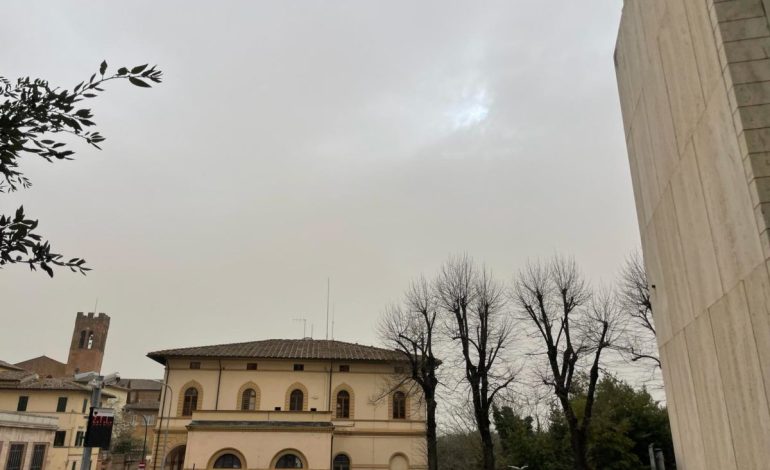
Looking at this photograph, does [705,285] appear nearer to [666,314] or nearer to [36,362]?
[666,314]

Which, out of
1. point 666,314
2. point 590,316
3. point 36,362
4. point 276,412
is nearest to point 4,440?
point 276,412

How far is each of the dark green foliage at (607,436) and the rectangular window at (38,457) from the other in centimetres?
3170

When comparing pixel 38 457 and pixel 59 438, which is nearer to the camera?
pixel 38 457

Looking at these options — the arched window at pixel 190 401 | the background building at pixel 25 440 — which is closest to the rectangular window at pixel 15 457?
the background building at pixel 25 440

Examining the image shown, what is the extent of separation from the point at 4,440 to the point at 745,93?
42374mm

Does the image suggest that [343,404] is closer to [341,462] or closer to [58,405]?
[341,462]

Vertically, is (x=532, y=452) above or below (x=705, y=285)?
below

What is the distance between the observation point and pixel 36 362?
74938 mm

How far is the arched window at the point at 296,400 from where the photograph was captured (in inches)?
1328

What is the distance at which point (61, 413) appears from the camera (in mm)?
43219

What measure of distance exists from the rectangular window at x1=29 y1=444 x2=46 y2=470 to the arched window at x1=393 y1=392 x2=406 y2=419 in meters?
25.4

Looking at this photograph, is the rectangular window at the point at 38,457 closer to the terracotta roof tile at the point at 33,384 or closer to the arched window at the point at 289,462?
the terracotta roof tile at the point at 33,384

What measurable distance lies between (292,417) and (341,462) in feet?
14.0

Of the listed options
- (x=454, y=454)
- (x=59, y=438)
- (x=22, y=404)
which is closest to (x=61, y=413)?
Answer: (x=59, y=438)
